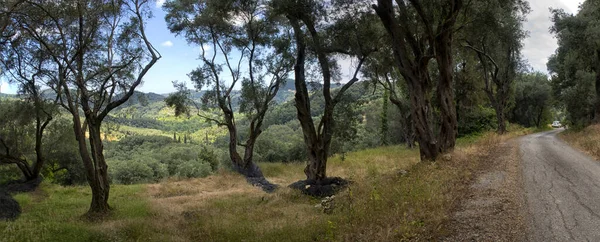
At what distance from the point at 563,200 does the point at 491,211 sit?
1918 millimetres

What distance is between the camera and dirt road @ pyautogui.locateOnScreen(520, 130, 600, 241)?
5562mm

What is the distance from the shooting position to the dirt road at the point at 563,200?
5.56m

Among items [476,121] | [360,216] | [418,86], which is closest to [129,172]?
[418,86]

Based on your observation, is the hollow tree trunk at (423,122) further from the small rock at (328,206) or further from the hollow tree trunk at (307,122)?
the small rock at (328,206)

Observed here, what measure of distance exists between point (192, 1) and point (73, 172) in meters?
20.5

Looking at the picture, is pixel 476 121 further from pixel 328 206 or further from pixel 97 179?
pixel 97 179

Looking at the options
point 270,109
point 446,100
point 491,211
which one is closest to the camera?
point 491,211

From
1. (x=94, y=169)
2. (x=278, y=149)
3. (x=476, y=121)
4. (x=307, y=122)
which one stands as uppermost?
(x=307, y=122)

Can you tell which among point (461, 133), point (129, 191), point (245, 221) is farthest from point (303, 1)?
point (461, 133)

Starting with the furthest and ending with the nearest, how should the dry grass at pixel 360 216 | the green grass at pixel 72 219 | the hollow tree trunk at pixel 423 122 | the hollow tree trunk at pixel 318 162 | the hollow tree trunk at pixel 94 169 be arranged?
the hollow tree trunk at pixel 318 162 → the hollow tree trunk at pixel 423 122 → the hollow tree trunk at pixel 94 169 → the green grass at pixel 72 219 → the dry grass at pixel 360 216

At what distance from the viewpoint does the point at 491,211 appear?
6.93 m

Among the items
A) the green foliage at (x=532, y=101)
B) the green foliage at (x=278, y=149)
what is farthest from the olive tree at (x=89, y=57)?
the green foliage at (x=532, y=101)

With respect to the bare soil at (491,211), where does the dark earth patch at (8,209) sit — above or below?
below

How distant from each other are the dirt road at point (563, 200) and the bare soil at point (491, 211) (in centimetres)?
20
